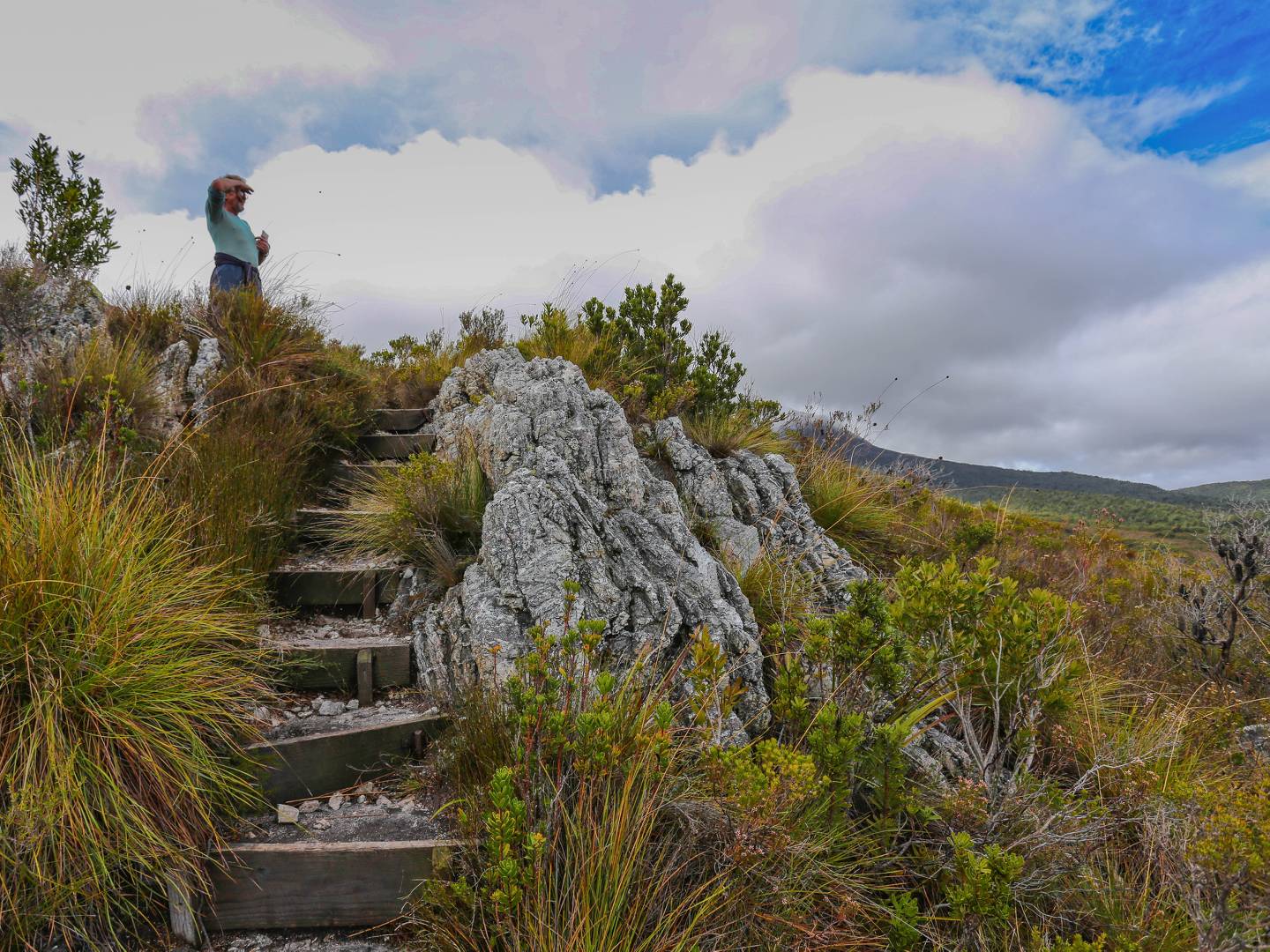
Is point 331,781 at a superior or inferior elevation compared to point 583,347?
inferior

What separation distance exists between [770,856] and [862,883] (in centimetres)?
63

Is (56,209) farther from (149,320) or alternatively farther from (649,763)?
(649,763)

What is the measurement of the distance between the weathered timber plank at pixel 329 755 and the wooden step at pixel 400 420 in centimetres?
510

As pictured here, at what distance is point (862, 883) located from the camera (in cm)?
266

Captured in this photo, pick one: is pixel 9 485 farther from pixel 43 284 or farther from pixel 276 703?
pixel 43 284

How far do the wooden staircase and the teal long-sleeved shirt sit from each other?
560cm

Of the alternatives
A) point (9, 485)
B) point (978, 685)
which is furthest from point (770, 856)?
point (9, 485)

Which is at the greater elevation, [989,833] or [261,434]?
[261,434]

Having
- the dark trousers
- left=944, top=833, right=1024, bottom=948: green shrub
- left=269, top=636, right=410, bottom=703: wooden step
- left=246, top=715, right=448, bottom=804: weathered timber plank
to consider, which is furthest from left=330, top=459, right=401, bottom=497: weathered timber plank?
left=944, top=833, right=1024, bottom=948: green shrub

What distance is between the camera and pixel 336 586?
4.67 metres

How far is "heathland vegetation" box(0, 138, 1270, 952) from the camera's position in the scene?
2240mm

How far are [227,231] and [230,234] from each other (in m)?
0.06

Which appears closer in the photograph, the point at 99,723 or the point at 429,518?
the point at 99,723

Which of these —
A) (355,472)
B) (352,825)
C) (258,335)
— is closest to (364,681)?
(352,825)
